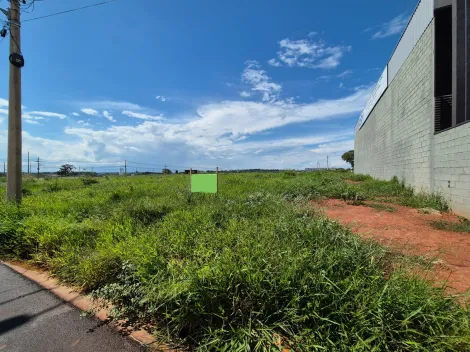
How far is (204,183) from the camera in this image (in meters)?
5.59

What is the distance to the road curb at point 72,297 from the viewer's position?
5.93ft

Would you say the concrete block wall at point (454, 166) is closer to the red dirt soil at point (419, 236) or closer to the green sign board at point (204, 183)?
the red dirt soil at point (419, 236)

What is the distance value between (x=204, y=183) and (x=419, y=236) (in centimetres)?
411

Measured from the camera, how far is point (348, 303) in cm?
174

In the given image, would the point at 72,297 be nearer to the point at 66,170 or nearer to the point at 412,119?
the point at 412,119

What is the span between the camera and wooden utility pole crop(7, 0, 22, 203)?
18.6ft

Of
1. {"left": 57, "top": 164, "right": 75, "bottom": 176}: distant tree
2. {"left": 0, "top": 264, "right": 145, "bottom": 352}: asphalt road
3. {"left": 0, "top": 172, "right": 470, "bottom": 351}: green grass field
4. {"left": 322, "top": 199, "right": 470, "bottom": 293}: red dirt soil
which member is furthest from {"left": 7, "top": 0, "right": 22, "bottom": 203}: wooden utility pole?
{"left": 57, "top": 164, "right": 75, "bottom": 176}: distant tree


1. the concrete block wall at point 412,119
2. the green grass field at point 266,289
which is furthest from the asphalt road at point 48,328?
the concrete block wall at point 412,119

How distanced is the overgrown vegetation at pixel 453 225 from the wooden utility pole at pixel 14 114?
9033 mm

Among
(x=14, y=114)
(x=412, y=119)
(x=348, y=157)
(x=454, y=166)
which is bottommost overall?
(x=454, y=166)

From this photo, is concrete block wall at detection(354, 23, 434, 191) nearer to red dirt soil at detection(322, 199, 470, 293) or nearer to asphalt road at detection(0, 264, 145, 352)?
red dirt soil at detection(322, 199, 470, 293)

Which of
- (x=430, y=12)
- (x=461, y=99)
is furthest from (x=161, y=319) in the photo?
(x=430, y=12)

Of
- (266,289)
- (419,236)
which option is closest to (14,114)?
(266,289)

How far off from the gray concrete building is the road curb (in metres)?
6.57
